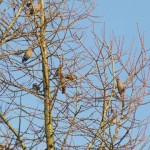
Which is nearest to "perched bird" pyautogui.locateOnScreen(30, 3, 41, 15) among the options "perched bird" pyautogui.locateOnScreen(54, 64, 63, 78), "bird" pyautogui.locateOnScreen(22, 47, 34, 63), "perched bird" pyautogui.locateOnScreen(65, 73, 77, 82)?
"bird" pyautogui.locateOnScreen(22, 47, 34, 63)

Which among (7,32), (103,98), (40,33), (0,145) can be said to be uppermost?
(40,33)

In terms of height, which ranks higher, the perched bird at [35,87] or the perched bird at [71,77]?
the perched bird at [71,77]

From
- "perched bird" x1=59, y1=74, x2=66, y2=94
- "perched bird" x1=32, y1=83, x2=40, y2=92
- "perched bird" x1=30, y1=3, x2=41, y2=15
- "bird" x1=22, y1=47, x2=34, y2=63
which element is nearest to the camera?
"perched bird" x1=59, y1=74, x2=66, y2=94

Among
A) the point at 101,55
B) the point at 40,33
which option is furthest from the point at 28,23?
the point at 101,55

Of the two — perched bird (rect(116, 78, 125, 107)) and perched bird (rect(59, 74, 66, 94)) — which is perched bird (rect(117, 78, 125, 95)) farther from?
perched bird (rect(59, 74, 66, 94))

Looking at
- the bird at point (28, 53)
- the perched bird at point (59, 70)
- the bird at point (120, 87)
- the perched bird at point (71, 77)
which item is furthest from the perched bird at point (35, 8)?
the bird at point (120, 87)

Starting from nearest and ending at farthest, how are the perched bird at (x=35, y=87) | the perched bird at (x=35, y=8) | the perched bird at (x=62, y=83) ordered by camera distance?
the perched bird at (x=62, y=83)
the perched bird at (x=35, y=87)
the perched bird at (x=35, y=8)

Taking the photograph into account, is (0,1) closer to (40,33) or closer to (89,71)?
(40,33)

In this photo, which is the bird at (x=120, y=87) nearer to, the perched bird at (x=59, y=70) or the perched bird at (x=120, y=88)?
the perched bird at (x=120, y=88)

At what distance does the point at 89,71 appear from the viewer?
9188 mm

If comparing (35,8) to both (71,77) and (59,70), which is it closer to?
(59,70)

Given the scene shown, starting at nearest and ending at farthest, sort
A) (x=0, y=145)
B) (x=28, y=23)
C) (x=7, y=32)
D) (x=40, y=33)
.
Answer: (x=0, y=145)
(x=7, y=32)
(x=28, y=23)
(x=40, y=33)

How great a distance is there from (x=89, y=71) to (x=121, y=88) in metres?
0.79

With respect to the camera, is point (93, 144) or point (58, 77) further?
point (58, 77)
